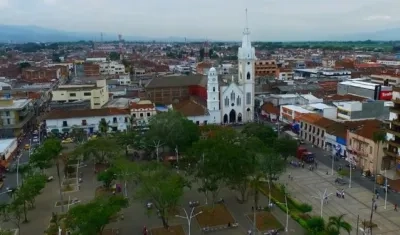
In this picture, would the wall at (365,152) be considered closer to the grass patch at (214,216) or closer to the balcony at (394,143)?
the balcony at (394,143)

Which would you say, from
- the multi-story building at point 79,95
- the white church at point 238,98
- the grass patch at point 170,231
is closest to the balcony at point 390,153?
the grass patch at point 170,231

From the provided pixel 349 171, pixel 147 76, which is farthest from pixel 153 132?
pixel 147 76

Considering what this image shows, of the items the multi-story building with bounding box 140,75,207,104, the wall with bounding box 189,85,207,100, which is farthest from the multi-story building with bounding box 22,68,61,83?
the wall with bounding box 189,85,207,100

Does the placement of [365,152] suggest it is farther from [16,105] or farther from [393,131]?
[16,105]

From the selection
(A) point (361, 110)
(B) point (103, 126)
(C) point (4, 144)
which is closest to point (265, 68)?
(A) point (361, 110)

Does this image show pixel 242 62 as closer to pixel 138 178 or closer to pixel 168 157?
pixel 168 157
